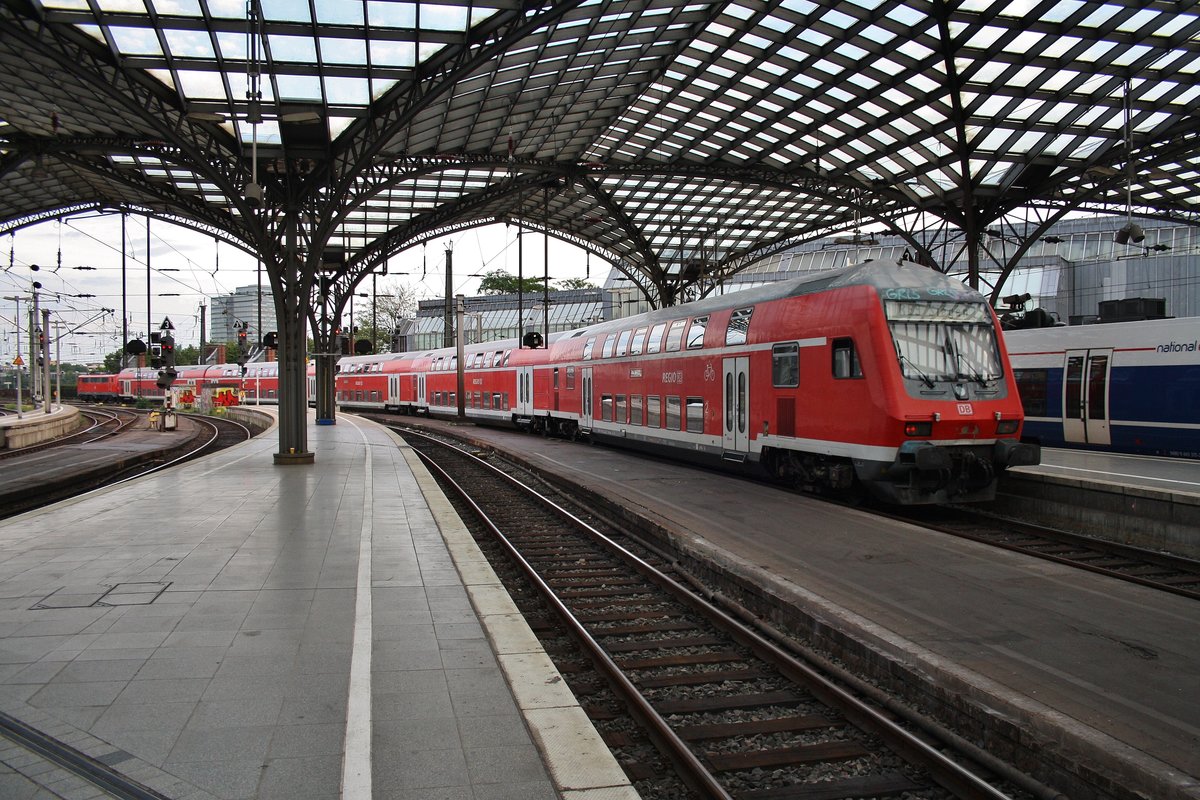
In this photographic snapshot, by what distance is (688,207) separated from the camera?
41250mm

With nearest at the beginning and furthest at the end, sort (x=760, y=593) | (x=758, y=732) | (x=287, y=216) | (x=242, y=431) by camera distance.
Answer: (x=758, y=732)
(x=760, y=593)
(x=287, y=216)
(x=242, y=431)

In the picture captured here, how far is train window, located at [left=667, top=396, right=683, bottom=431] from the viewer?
1745 cm

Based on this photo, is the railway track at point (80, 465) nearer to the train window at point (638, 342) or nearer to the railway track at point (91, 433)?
the railway track at point (91, 433)

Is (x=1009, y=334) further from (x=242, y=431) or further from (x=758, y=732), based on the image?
(x=242, y=431)

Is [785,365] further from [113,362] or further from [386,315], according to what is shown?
[113,362]

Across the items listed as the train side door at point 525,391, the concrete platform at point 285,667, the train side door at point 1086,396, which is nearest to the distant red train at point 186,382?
the train side door at point 525,391

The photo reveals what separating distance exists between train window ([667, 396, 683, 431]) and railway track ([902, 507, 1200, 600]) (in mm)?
5946

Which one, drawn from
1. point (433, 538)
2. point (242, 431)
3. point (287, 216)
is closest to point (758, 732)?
point (433, 538)

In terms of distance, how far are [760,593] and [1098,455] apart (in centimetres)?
1154

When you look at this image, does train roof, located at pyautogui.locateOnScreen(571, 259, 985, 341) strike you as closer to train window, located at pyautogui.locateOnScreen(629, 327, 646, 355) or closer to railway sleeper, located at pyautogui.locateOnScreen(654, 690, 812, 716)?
train window, located at pyautogui.locateOnScreen(629, 327, 646, 355)

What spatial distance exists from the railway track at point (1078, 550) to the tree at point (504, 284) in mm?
78868

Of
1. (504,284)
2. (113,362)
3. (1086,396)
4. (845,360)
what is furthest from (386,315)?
(845,360)

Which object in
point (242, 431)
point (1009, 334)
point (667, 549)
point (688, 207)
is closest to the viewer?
point (667, 549)

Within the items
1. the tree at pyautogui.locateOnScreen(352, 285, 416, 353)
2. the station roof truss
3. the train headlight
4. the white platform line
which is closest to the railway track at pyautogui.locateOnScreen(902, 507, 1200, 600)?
the train headlight
